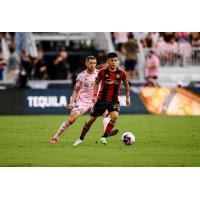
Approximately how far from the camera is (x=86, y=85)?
39.1ft

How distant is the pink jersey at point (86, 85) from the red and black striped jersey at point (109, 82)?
1.08ft

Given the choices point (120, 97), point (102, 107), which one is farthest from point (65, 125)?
point (120, 97)

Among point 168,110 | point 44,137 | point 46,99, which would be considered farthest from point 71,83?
point 44,137

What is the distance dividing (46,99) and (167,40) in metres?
3.74

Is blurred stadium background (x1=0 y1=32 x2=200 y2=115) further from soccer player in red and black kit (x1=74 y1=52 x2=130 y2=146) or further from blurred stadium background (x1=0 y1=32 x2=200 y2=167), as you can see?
soccer player in red and black kit (x1=74 y1=52 x2=130 y2=146)

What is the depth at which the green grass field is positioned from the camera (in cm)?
1052

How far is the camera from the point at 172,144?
12258 millimetres

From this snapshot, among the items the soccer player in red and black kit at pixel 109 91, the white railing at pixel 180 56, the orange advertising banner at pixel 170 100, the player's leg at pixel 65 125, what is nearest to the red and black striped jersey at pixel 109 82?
the soccer player in red and black kit at pixel 109 91

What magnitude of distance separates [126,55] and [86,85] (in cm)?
759

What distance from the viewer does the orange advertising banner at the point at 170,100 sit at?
17.7 meters

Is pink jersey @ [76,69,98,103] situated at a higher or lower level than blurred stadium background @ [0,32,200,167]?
higher

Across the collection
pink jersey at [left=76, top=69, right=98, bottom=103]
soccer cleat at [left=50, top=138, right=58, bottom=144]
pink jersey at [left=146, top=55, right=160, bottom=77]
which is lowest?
soccer cleat at [left=50, top=138, right=58, bottom=144]

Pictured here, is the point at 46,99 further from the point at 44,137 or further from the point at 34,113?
the point at 44,137

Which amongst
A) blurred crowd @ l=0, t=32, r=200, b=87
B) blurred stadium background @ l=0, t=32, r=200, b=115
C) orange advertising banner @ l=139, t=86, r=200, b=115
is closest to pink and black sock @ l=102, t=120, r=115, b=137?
orange advertising banner @ l=139, t=86, r=200, b=115
